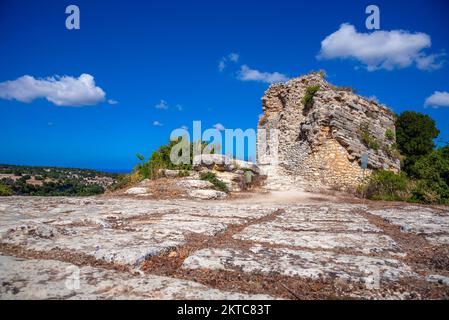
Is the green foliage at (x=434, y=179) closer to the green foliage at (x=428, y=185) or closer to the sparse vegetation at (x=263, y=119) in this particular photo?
the green foliage at (x=428, y=185)

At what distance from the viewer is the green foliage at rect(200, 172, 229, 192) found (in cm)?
767

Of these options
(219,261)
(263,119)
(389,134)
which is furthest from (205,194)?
(263,119)

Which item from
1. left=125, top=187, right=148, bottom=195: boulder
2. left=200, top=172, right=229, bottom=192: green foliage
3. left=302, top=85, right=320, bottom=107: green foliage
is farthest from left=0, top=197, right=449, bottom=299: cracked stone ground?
left=302, top=85, right=320, bottom=107: green foliage

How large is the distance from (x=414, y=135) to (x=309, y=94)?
24.6 ft

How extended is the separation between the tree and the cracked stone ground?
1561 cm

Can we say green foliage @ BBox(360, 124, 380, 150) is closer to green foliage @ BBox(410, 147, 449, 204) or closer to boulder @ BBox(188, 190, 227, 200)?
green foliage @ BBox(410, 147, 449, 204)

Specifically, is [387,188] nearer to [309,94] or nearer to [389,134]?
[389,134]

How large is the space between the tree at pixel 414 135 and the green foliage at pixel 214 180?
38.9 feet

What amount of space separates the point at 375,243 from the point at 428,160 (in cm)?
719

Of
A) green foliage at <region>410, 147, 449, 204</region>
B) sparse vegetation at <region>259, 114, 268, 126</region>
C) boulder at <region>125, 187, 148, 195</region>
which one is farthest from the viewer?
sparse vegetation at <region>259, 114, 268, 126</region>

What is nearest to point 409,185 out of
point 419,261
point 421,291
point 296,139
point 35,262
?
point 296,139

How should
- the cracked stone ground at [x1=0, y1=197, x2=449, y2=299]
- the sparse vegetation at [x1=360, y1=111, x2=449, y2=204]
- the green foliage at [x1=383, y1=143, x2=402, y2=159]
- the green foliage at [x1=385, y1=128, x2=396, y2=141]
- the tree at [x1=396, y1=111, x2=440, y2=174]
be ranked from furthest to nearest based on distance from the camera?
the tree at [x1=396, y1=111, x2=440, y2=174] → the green foliage at [x1=385, y1=128, x2=396, y2=141] → the green foliage at [x1=383, y1=143, x2=402, y2=159] → the sparse vegetation at [x1=360, y1=111, x2=449, y2=204] → the cracked stone ground at [x1=0, y1=197, x2=449, y2=299]

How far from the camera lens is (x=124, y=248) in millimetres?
1709
